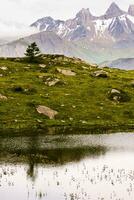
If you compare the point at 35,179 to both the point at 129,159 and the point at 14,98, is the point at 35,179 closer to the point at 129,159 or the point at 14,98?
the point at 129,159

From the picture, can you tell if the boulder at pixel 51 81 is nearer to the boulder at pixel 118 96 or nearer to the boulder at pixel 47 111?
the boulder at pixel 118 96

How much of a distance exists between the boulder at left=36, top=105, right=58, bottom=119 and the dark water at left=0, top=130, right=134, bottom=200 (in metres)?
15.1

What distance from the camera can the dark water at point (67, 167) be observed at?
5372 cm

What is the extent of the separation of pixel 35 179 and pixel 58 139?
34422 millimetres

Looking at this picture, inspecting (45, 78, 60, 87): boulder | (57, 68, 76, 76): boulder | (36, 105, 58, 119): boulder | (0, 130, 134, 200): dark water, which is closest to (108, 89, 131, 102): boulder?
(45, 78, 60, 87): boulder

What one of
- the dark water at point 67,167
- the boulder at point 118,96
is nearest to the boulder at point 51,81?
the boulder at point 118,96

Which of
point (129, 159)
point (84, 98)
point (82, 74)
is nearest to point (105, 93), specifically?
point (84, 98)

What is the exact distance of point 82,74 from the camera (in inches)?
6142

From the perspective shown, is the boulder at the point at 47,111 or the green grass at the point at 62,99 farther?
the boulder at the point at 47,111

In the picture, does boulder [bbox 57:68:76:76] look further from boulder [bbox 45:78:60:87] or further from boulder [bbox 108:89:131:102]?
boulder [bbox 108:89:131:102]

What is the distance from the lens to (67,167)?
2667 inches

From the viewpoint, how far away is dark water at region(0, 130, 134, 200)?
53.7 meters

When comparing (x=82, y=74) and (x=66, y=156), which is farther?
(x=82, y=74)

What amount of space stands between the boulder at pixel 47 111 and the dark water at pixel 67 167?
15.1 m
